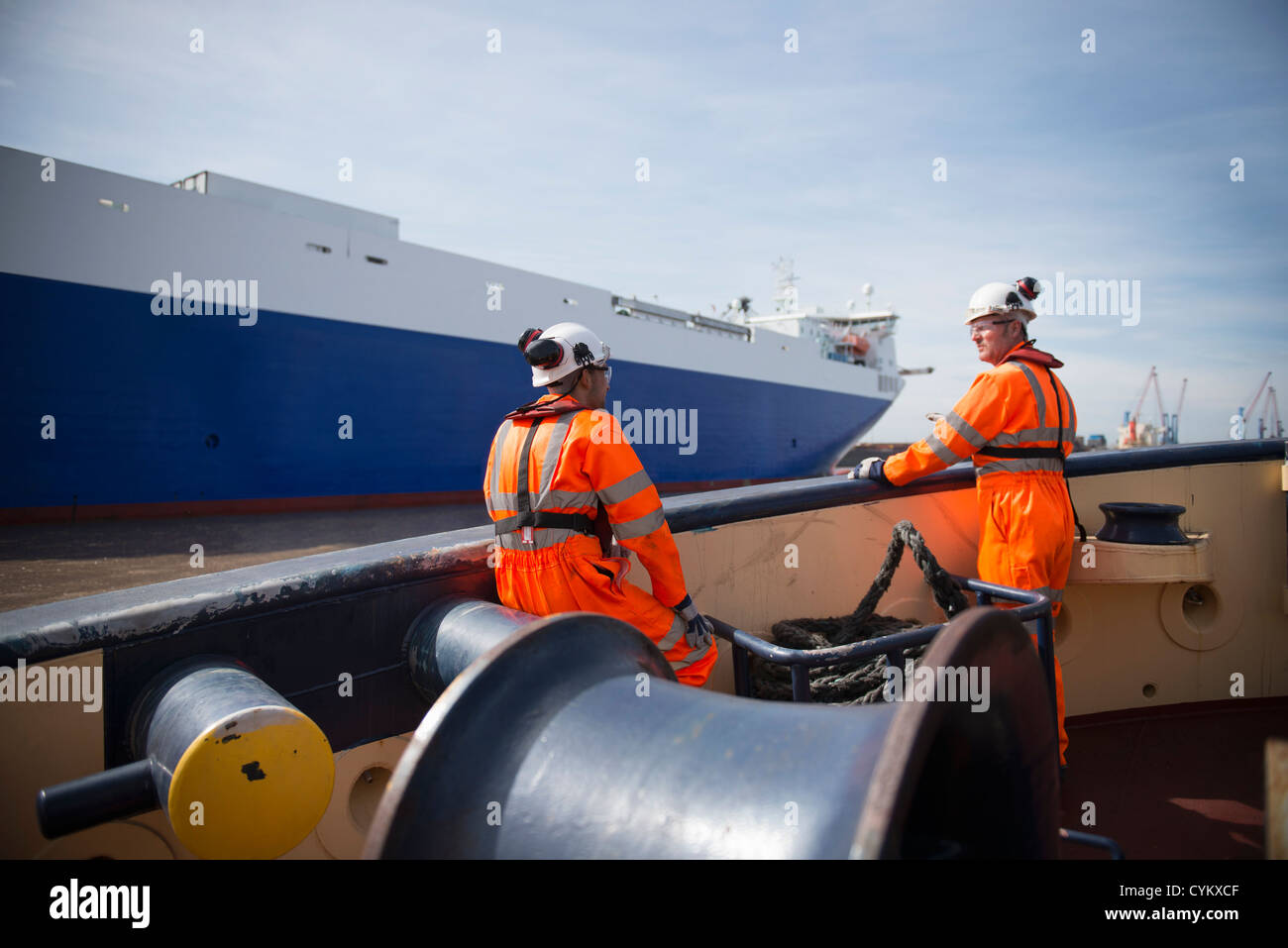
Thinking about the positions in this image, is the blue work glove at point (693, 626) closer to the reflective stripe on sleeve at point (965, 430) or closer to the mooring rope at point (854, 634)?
the mooring rope at point (854, 634)

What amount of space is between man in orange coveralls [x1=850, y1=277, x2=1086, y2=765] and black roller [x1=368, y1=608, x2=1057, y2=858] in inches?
71.8

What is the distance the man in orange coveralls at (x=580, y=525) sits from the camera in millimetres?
1875

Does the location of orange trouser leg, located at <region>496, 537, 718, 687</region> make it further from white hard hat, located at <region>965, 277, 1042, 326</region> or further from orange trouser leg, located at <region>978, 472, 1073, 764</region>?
white hard hat, located at <region>965, 277, 1042, 326</region>

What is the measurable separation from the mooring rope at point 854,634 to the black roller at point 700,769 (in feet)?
4.50

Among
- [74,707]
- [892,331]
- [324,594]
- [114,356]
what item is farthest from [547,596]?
[892,331]

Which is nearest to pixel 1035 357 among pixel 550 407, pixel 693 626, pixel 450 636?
pixel 693 626

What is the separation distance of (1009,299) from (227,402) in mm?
11313

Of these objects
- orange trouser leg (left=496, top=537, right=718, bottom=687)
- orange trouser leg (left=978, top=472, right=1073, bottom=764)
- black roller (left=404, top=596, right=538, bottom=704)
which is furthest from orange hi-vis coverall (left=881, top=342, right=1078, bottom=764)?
black roller (left=404, top=596, right=538, bottom=704)

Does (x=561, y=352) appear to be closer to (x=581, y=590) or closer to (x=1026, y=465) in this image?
(x=581, y=590)

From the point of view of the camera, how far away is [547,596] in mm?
1879

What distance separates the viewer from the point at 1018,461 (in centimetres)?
261
